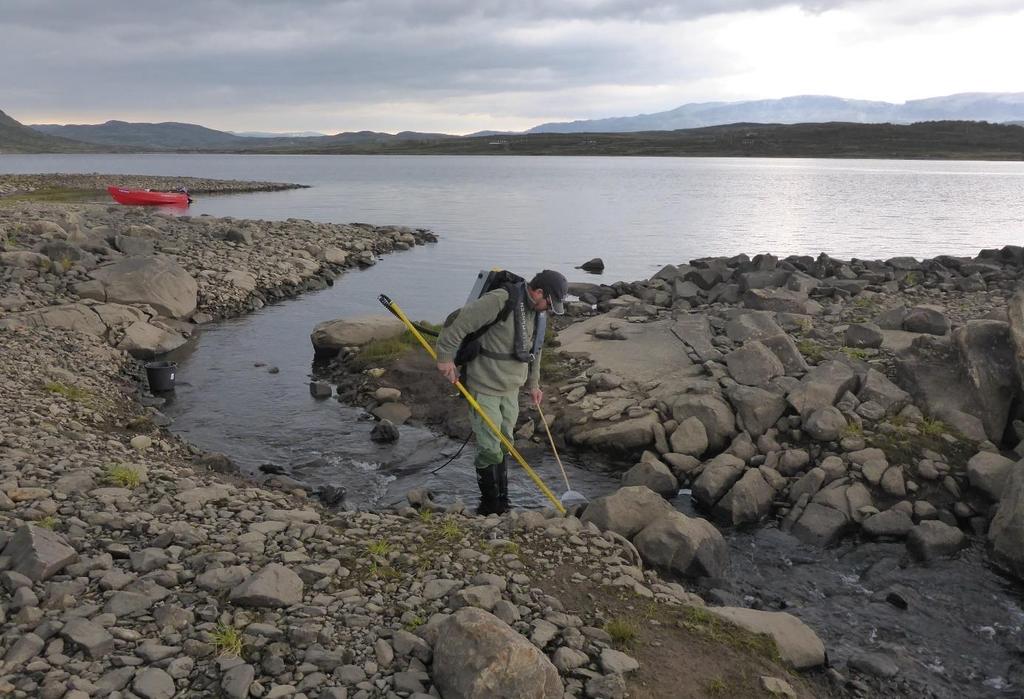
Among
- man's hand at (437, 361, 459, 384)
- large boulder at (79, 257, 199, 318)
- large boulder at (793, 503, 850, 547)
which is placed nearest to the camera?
man's hand at (437, 361, 459, 384)

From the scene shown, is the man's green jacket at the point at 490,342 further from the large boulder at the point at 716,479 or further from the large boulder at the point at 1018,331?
the large boulder at the point at 1018,331

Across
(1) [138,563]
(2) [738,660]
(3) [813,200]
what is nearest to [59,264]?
(1) [138,563]

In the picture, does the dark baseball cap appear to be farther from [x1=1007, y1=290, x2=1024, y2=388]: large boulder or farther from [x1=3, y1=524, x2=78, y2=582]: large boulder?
[x1=1007, y1=290, x2=1024, y2=388]: large boulder

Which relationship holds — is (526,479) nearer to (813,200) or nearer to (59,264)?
(59,264)

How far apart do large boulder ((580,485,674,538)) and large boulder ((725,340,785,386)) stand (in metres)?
4.74

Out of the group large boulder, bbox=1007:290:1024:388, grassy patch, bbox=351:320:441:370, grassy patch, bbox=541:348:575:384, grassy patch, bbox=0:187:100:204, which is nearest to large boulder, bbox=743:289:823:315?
grassy patch, bbox=541:348:575:384

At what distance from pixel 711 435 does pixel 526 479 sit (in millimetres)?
3090

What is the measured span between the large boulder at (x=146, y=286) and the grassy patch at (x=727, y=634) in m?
17.5

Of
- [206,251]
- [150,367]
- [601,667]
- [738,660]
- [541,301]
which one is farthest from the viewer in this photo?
[206,251]

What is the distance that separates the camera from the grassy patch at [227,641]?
561 centimetres

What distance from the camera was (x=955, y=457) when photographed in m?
11.7

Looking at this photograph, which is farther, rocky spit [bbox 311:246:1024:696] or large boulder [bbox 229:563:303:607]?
rocky spit [bbox 311:246:1024:696]

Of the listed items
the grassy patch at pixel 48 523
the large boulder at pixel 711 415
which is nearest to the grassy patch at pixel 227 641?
the grassy patch at pixel 48 523

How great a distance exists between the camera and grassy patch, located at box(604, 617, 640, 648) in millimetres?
6418
